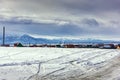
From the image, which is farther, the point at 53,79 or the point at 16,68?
the point at 16,68

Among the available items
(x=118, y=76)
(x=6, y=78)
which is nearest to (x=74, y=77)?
(x=118, y=76)

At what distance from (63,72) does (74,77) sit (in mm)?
1579

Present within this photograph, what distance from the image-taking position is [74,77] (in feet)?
51.3

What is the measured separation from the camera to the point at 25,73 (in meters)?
16.4

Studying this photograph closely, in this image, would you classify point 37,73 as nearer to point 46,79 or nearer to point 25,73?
point 25,73

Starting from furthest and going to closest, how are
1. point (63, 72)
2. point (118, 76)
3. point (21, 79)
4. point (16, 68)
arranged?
point (16, 68) → point (63, 72) → point (118, 76) → point (21, 79)

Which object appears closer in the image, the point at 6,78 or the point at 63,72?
the point at 6,78

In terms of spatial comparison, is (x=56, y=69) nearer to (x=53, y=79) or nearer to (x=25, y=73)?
(x=25, y=73)

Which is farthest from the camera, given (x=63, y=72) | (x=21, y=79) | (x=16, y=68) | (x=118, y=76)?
(x=16, y=68)

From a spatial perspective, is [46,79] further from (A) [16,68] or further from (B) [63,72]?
(A) [16,68]

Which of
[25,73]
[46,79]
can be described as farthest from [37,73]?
[46,79]

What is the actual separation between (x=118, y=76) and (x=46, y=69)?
4.12m

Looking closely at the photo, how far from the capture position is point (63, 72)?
1714 centimetres

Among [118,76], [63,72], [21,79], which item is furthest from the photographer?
[63,72]
